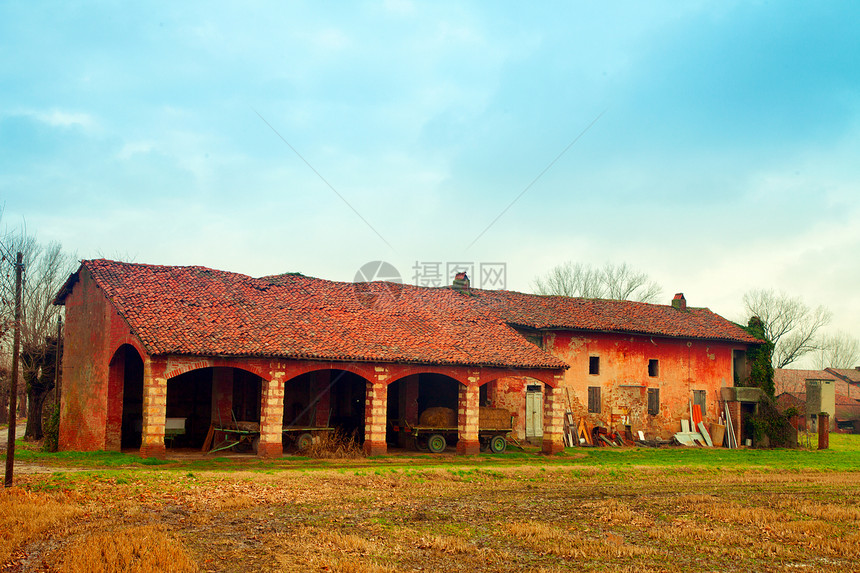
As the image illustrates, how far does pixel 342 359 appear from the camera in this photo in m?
21.7

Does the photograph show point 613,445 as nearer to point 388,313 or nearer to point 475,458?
point 475,458

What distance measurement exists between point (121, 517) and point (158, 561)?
3.60m

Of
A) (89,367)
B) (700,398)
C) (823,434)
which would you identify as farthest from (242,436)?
(823,434)

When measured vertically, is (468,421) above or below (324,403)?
below

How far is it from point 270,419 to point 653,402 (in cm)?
1829

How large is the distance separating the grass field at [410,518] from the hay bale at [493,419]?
3595 mm

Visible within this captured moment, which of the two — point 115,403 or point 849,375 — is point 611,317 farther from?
point 849,375

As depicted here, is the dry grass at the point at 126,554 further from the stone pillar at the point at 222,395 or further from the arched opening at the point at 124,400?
the stone pillar at the point at 222,395

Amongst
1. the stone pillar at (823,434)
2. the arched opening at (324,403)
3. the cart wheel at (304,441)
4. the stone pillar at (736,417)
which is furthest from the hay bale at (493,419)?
the stone pillar at (823,434)

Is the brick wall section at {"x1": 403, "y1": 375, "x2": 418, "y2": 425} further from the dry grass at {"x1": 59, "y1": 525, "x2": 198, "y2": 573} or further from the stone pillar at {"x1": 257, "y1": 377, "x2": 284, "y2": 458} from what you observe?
the dry grass at {"x1": 59, "y1": 525, "x2": 198, "y2": 573}

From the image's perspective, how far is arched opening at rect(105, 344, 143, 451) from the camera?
21.8 metres

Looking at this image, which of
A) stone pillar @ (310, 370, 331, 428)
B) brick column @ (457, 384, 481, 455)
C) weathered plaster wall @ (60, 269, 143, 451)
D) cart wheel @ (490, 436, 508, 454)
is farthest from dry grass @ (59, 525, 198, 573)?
cart wheel @ (490, 436, 508, 454)

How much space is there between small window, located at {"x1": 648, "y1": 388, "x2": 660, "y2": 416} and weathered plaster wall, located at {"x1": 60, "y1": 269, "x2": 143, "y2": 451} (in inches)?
858

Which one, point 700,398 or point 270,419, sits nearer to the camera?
point 270,419
